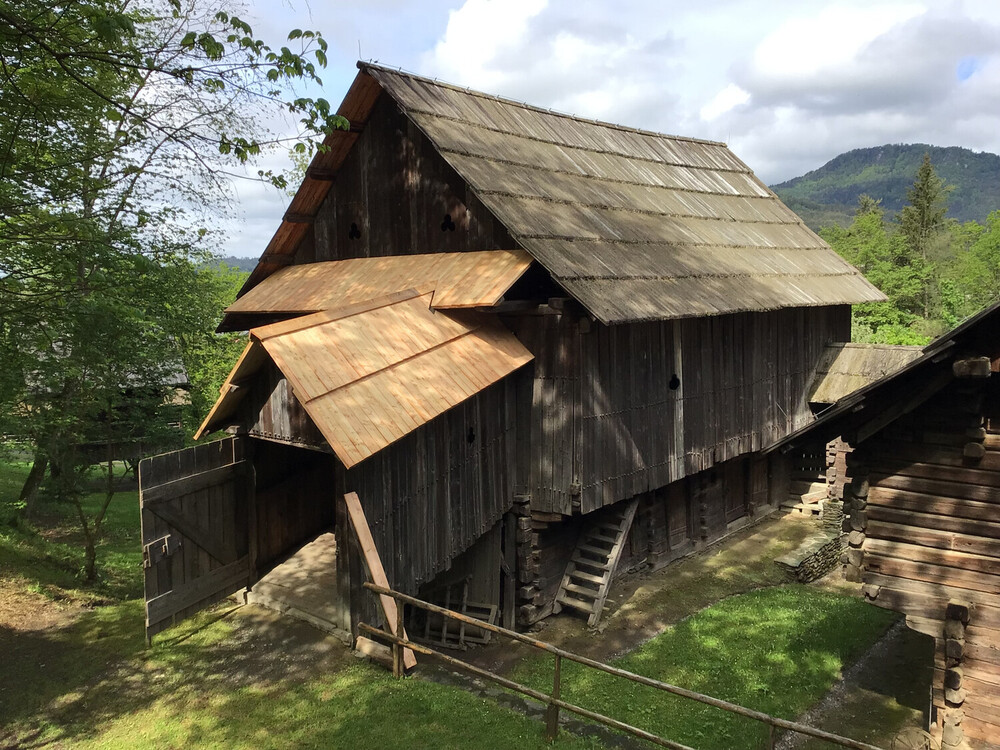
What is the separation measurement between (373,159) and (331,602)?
8.39 m

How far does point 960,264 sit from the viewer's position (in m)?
61.9

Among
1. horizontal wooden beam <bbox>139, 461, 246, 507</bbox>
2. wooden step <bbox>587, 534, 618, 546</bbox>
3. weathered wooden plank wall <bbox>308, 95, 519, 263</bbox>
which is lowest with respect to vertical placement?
wooden step <bbox>587, 534, 618, 546</bbox>

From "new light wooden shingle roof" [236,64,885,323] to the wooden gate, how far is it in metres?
5.85

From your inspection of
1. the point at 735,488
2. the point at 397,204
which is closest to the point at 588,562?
the point at 735,488

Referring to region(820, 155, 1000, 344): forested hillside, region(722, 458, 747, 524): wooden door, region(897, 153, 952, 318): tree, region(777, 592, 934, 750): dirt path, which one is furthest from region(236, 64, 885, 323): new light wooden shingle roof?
region(897, 153, 952, 318): tree

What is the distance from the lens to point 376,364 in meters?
8.80

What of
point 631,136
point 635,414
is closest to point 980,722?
point 635,414

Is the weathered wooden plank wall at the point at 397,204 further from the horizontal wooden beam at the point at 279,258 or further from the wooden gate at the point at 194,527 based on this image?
the wooden gate at the point at 194,527

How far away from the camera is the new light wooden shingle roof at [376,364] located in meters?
7.75

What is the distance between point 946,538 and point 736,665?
460cm

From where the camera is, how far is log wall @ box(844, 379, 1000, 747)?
7391 mm

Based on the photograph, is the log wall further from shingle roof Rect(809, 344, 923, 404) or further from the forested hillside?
the forested hillside

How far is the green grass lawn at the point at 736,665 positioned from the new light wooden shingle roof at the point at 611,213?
5644mm

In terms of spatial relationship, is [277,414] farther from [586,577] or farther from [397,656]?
[586,577]
